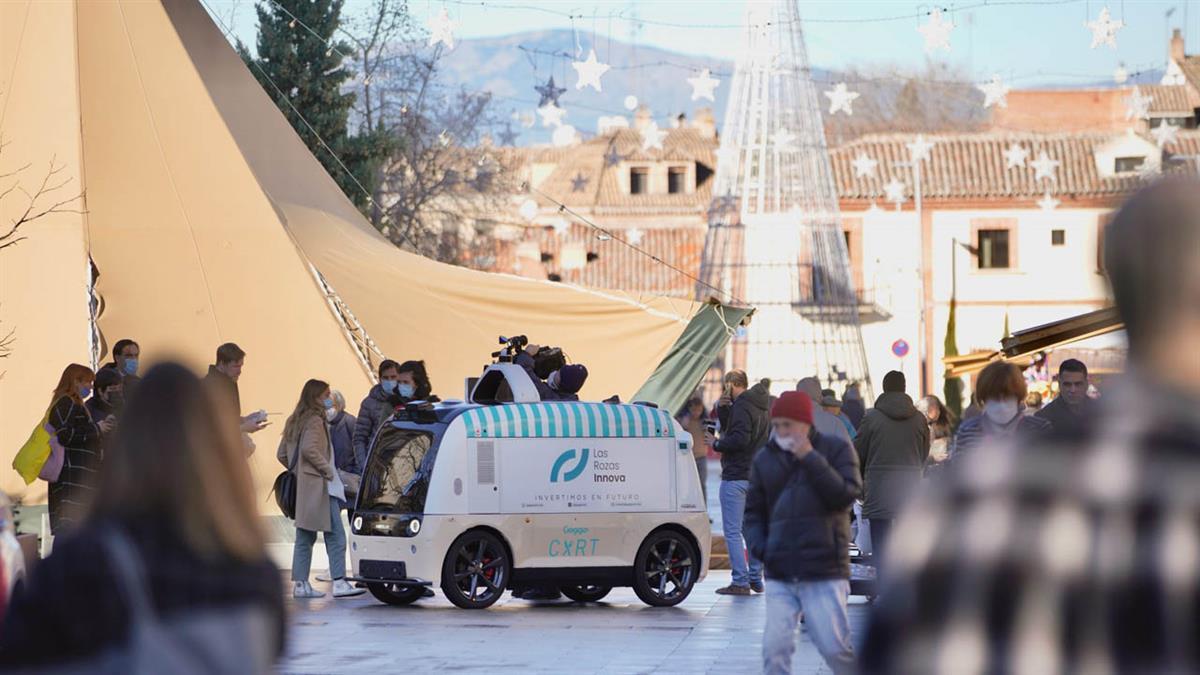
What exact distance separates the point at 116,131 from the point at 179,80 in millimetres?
968

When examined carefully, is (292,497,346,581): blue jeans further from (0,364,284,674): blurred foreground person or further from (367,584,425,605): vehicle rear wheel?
(0,364,284,674): blurred foreground person

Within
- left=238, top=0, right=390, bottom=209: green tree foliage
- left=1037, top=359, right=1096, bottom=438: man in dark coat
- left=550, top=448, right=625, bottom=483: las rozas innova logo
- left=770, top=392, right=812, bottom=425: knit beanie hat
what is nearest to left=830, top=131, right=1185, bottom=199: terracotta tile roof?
left=238, top=0, right=390, bottom=209: green tree foliage

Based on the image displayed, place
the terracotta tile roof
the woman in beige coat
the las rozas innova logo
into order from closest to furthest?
the las rozas innova logo < the woman in beige coat < the terracotta tile roof

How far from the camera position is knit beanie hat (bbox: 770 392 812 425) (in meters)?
9.61

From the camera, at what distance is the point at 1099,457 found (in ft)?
8.03

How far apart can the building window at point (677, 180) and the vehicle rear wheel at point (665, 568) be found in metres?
70.0

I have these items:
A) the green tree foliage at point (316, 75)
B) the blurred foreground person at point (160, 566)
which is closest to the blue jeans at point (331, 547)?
the blurred foreground person at point (160, 566)

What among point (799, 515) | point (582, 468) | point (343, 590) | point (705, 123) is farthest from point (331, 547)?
point (705, 123)

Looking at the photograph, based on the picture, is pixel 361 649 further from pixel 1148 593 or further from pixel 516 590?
pixel 1148 593

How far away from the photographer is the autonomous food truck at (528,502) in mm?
15492

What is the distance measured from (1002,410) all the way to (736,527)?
18.3ft

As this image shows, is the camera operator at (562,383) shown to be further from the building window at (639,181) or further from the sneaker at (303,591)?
the building window at (639,181)

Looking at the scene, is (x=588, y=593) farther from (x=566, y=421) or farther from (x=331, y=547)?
(x=331, y=547)

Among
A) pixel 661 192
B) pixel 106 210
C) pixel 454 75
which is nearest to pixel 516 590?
pixel 106 210
